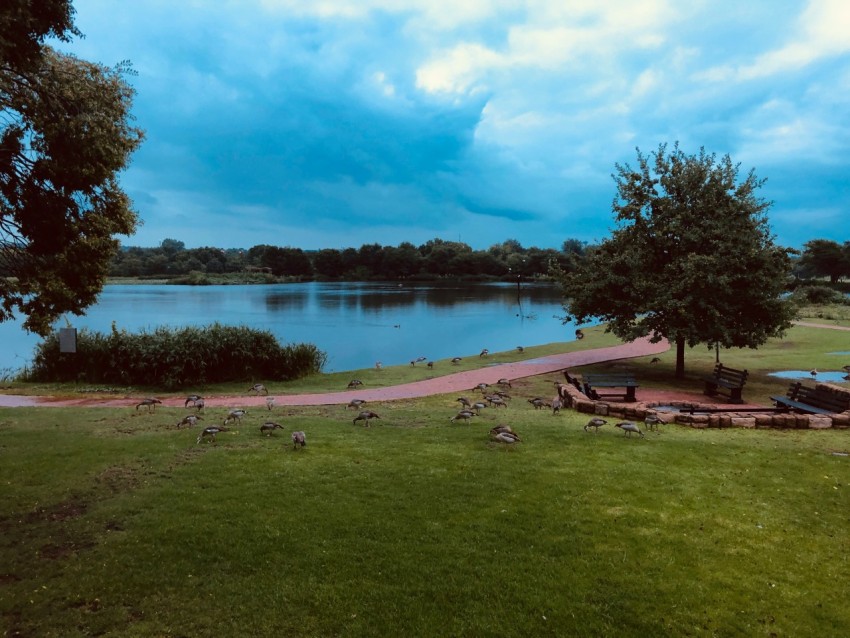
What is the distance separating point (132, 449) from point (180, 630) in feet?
18.1

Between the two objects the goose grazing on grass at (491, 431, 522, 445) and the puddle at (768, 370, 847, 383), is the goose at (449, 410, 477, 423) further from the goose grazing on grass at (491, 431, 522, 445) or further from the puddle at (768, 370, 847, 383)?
the puddle at (768, 370, 847, 383)

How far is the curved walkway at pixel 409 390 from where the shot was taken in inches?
641

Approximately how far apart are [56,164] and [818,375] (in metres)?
24.0

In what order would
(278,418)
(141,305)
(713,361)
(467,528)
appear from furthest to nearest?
(141,305)
(713,361)
(278,418)
(467,528)

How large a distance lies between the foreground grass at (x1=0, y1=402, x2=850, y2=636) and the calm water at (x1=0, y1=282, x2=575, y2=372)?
17.5 metres

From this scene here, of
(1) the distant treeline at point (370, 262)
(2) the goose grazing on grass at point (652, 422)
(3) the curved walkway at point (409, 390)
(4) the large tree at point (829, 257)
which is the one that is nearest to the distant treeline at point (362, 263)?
(1) the distant treeline at point (370, 262)

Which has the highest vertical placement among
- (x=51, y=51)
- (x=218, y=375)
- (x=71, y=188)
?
(x=51, y=51)

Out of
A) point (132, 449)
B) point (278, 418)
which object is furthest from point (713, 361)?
point (132, 449)

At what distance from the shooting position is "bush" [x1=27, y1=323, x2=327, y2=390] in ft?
67.2

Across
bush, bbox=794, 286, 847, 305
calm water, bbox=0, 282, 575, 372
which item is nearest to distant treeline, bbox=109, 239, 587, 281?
calm water, bbox=0, 282, 575, 372

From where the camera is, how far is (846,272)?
275 ft

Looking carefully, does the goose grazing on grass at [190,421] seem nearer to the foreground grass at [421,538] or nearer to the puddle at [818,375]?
the foreground grass at [421,538]

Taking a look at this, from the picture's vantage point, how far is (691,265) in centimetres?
1872

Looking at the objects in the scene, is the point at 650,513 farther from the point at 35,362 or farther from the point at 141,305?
the point at 141,305
